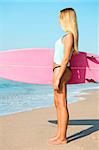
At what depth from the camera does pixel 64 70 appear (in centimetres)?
391

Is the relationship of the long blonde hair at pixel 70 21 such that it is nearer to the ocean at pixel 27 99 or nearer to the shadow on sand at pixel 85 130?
the shadow on sand at pixel 85 130

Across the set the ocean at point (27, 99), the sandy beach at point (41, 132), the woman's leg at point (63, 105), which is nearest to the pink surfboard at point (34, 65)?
the sandy beach at point (41, 132)

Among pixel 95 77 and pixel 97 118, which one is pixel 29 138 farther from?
pixel 97 118

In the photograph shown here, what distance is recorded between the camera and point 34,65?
5180mm

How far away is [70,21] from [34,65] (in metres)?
1.39

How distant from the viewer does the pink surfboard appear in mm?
4906

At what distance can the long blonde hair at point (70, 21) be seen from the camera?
3.90 m

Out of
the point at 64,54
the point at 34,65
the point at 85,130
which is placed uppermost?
the point at 64,54

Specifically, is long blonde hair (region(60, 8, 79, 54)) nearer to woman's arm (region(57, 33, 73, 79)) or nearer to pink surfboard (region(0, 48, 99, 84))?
woman's arm (region(57, 33, 73, 79))

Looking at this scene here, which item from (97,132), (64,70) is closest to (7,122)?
(97,132)

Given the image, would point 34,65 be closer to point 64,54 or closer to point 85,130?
point 85,130

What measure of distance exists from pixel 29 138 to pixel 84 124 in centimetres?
120

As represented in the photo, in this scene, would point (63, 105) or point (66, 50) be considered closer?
point (66, 50)

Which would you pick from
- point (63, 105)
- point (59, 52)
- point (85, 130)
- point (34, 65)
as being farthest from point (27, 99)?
point (59, 52)
